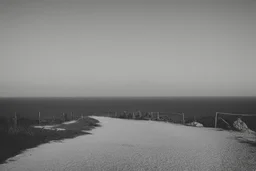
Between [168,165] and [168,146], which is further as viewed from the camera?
[168,146]

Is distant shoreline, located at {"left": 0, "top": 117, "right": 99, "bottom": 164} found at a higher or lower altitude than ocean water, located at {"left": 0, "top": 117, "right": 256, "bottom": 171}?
higher

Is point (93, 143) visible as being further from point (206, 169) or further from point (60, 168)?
point (206, 169)

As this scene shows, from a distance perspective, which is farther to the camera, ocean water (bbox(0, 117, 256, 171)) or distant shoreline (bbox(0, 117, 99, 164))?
distant shoreline (bbox(0, 117, 99, 164))

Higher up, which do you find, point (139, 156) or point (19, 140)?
point (19, 140)

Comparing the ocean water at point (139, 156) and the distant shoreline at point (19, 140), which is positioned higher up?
the distant shoreline at point (19, 140)

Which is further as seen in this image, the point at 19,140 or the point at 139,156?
the point at 19,140

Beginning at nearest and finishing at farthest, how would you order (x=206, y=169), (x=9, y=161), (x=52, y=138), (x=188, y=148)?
(x=206, y=169) < (x=9, y=161) < (x=188, y=148) < (x=52, y=138)

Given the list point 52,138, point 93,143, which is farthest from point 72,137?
point 93,143

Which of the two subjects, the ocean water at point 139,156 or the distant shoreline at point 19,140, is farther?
the distant shoreline at point 19,140
